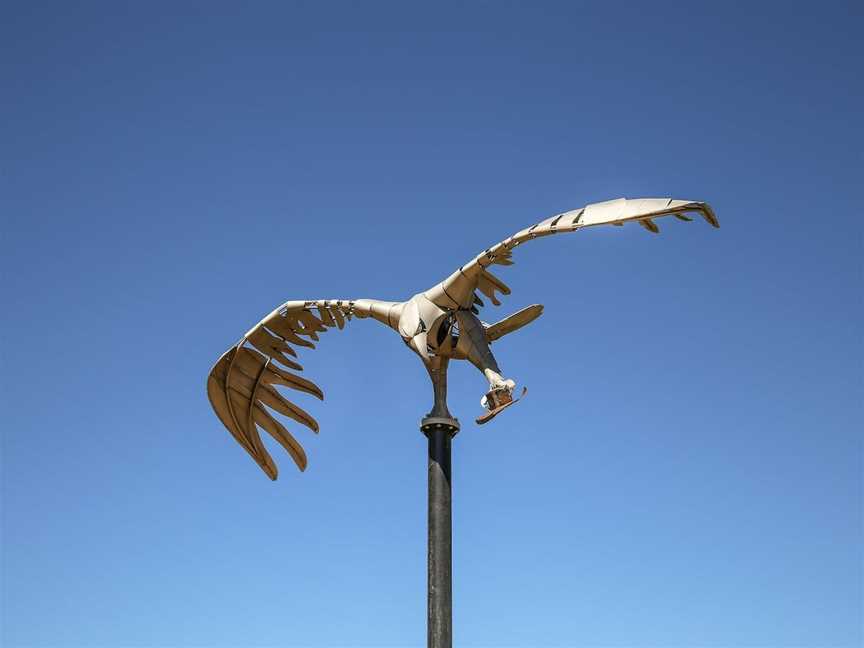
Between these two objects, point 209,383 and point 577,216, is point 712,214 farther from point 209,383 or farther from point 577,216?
point 209,383

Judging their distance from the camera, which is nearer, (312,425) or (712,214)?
(712,214)

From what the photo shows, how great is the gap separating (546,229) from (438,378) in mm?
3117

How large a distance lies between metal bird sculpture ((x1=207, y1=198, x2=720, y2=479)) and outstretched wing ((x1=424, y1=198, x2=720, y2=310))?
0.6 inches

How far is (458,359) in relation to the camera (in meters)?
17.8

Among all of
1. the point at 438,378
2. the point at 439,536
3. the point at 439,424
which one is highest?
the point at 438,378

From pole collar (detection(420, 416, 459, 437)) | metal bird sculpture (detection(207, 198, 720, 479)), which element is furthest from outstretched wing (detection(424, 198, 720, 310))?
pole collar (detection(420, 416, 459, 437))

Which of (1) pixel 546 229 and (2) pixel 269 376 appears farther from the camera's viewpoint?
(2) pixel 269 376

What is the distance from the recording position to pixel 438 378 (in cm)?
1775

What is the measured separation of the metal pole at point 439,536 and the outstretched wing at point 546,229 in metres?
1.99

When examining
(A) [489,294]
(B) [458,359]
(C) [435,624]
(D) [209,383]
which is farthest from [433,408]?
(D) [209,383]

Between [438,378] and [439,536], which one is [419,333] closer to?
[438,378]

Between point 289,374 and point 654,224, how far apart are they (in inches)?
312

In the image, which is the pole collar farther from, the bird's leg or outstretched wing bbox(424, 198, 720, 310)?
outstretched wing bbox(424, 198, 720, 310)

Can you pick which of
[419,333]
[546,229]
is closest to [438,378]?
[419,333]
